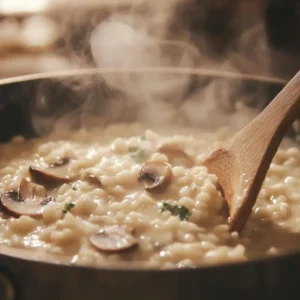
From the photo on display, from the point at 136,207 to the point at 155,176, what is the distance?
231 millimetres

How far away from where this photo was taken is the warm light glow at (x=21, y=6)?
541 cm

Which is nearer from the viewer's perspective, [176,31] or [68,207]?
[68,207]

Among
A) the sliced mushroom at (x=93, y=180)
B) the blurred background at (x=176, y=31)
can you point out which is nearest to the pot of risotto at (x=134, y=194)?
the sliced mushroom at (x=93, y=180)

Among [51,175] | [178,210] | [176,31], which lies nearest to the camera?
[178,210]

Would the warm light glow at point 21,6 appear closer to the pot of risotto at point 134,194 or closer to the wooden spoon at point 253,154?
the pot of risotto at point 134,194

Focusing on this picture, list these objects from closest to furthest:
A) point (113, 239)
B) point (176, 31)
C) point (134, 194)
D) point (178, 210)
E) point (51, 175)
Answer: point (113, 239) < point (178, 210) < point (134, 194) < point (51, 175) < point (176, 31)

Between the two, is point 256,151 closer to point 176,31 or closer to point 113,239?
point 113,239

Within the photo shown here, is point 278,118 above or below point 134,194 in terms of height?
above

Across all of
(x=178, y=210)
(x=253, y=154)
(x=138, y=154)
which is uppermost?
(x=138, y=154)

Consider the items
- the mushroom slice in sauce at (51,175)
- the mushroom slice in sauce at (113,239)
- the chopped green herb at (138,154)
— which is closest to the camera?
the mushroom slice in sauce at (113,239)

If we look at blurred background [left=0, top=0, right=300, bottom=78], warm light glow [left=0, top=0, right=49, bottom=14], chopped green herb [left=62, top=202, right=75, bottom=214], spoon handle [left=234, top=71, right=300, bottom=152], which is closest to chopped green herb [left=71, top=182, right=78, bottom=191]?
chopped green herb [left=62, top=202, right=75, bottom=214]

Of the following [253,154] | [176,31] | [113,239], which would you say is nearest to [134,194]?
[113,239]

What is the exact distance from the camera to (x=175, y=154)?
2600mm

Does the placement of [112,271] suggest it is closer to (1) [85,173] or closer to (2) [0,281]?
(2) [0,281]
